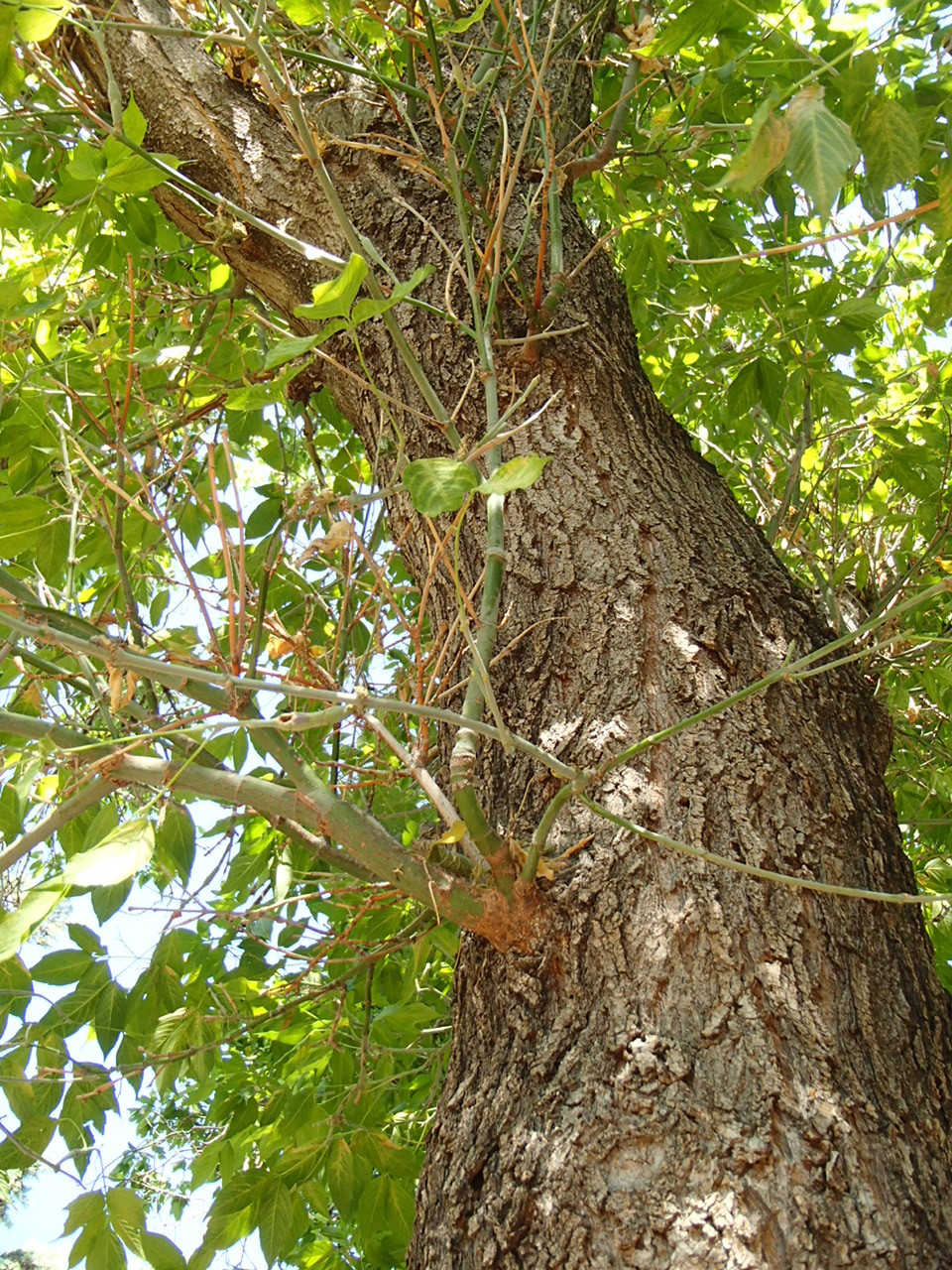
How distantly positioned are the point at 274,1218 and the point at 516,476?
1.40m

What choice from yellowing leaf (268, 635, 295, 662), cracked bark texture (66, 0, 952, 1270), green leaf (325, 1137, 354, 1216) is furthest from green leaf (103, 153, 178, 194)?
green leaf (325, 1137, 354, 1216)

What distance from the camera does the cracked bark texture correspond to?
1049 mm

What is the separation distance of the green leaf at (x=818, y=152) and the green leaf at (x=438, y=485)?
14.1 inches

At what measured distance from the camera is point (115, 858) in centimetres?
95

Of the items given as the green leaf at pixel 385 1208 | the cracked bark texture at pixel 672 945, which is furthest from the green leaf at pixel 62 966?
the cracked bark texture at pixel 672 945

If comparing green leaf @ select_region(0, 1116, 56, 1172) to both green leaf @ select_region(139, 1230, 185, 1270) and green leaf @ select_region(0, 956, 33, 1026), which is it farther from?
green leaf @ select_region(139, 1230, 185, 1270)

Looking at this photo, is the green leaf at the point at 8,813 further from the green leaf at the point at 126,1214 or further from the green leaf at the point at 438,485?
the green leaf at the point at 438,485

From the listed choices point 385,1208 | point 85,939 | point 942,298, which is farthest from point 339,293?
point 385,1208

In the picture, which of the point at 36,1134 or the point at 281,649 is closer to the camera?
the point at 281,649

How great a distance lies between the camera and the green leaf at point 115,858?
2.97ft

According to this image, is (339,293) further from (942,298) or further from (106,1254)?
(106,1254)

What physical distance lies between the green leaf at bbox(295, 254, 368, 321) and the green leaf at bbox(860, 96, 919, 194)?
26.4 inches

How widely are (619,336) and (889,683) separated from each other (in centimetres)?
124

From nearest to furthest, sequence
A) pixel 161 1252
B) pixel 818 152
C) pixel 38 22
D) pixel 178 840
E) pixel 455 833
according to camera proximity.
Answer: pixel 818 152, pixel 455 833, pixel 38 22, pixel 161 1252, pixel 178 840
